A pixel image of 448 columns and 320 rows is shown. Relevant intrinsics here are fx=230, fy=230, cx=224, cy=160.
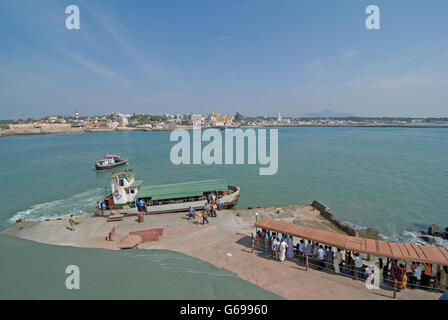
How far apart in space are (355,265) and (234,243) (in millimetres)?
5628

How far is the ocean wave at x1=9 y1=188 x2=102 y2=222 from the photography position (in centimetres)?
2390

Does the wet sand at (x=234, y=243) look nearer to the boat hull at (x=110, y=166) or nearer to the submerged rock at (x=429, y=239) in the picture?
the submerged rock at (x=429, y=239)

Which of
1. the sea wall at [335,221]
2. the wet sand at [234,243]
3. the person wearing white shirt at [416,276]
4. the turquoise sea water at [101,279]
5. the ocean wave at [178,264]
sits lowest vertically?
the sea wall at [335,221]

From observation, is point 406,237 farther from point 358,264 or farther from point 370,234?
point 358,264

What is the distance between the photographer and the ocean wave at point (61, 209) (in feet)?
78.4

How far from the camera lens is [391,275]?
28.2 ft

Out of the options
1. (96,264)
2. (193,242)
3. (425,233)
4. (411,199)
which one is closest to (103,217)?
(193,242)

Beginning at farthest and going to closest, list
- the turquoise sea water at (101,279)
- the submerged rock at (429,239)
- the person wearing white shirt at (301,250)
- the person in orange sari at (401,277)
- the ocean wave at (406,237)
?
the ocean wave at (406,237)
the submerged rock at (429,239)
the person wearing white shirt at (301,250)
the person in orange sari at (401,277)
the turquoise sea water at (101,279)

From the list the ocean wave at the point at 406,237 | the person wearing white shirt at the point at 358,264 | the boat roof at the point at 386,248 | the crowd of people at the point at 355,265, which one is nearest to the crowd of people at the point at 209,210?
the crowd of people at the point at 355,265

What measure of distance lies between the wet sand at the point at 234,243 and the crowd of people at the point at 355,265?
1.18 ft

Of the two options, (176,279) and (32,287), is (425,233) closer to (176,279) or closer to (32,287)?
(176,279)

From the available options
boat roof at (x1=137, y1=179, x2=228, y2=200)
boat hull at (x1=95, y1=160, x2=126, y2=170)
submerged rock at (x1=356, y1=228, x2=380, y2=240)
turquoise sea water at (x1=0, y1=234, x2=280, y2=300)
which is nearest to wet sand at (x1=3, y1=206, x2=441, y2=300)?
boat roof at (x1=137, y1=179, x2=228, y2=200)

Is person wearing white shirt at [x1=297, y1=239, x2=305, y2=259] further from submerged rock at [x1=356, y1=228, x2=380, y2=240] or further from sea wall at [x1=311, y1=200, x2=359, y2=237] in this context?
submerged rock at [x1=356, y1=228, x2=380, y2=240]
